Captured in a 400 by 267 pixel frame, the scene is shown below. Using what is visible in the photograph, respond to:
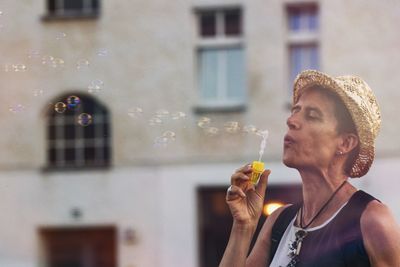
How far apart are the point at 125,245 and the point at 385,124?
1793 millimetres

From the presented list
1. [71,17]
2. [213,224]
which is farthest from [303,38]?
[71,17]

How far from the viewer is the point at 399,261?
1618 millimetres

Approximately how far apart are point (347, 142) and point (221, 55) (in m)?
4.44

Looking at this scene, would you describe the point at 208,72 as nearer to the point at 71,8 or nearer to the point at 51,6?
the point at 71,8

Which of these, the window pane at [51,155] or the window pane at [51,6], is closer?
the window pane at [51,6]

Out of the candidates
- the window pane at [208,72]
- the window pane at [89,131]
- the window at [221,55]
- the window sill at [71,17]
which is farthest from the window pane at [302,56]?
the window pane at [89,131]

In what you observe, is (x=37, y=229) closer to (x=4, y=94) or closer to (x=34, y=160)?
(x=34, y=160)

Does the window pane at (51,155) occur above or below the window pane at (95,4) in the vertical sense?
below

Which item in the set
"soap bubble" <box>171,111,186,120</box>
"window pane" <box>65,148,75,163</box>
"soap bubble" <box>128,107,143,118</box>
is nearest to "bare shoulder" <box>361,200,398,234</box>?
"soap bubble" <box>171,111,186,120</box>

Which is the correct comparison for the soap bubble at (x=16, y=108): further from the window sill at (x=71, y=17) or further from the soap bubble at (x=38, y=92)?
the window sill at (x=71, y=17)

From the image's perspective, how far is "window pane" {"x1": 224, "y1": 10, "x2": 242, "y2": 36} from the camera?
6.09 meters

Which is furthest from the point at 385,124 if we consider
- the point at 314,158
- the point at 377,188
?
the point at 314,158

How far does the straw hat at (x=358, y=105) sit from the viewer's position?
5.58ft

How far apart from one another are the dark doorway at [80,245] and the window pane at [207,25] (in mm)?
1345
